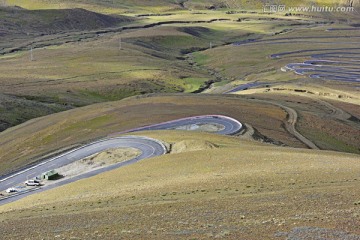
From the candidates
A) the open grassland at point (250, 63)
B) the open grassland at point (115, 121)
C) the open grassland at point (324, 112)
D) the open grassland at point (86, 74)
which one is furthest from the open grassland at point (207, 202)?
the open grassland at point (250, 63)

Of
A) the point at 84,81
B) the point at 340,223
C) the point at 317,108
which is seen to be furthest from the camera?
the point at 84,81

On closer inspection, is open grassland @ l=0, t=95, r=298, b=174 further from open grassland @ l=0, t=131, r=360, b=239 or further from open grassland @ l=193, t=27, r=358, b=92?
open grassland @ l=193, t=27, r=358, b=92

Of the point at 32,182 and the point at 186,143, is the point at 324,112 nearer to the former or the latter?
the point at 186,143

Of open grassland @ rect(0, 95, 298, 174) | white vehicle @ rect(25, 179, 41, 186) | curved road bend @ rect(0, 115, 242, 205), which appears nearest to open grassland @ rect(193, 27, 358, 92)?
open grassland @ rect(0, 95, 298, 174)

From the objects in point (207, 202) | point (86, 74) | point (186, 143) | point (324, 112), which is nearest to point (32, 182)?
point (186, 143)

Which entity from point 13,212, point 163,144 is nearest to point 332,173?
point 13,212

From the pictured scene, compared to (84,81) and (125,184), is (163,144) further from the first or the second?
(84,81)
